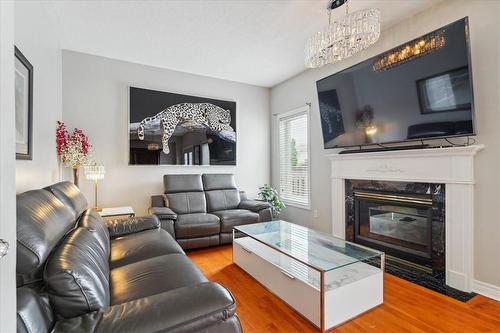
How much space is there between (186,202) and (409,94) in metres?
3.09

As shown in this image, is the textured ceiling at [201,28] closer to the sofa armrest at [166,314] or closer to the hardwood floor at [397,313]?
the sofa armrest at [166,314]

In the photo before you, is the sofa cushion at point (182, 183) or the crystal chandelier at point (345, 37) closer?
the crystal chandelier at point (345, 37)

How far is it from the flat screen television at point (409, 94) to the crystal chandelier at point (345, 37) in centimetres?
67

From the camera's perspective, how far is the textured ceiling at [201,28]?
245cm

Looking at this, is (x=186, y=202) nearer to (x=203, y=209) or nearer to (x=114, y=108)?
(x=203, y=209)

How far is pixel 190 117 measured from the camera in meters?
4.16

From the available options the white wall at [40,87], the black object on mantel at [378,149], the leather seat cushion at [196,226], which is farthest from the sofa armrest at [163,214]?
the black object on mantel at [378,149]

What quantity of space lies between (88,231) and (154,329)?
1.02 metres

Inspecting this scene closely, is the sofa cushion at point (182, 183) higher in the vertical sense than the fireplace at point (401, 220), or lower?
higher

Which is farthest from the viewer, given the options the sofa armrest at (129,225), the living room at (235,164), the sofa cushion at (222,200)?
the sofa cushion at (222,200)

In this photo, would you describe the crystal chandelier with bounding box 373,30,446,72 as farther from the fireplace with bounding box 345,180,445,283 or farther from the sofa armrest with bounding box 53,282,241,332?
the sofa armrest with bounding box 53,282,241,332

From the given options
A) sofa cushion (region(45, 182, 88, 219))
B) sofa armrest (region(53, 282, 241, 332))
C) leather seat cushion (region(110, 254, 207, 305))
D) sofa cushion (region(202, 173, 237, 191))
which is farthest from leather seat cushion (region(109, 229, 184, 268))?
sofa cushion (region(202, 173, 237, 191))

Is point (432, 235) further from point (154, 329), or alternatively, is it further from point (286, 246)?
point (154, 329)

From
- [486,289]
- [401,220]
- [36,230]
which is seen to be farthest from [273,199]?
[36,230]
